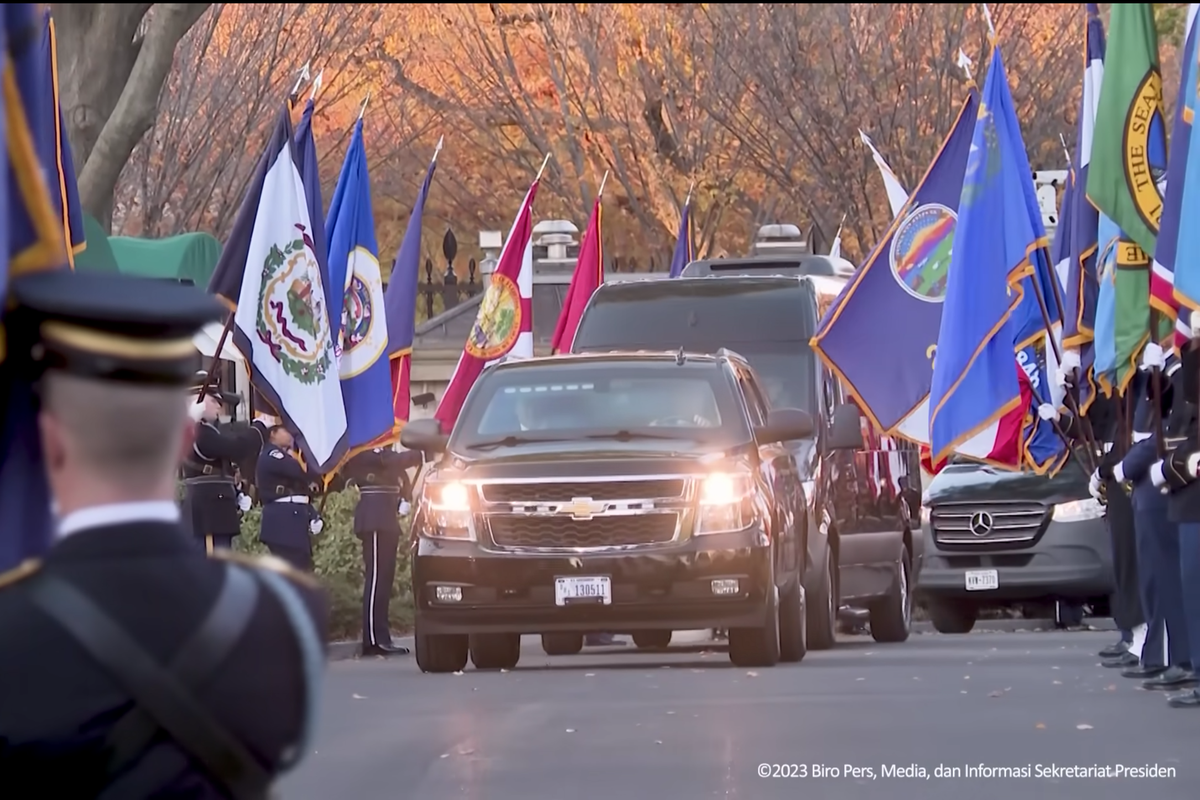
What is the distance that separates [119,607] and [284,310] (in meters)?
14.5

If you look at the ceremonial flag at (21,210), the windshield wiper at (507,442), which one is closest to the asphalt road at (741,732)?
the windshield wiper at (507,442)

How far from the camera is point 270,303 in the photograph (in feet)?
57.6

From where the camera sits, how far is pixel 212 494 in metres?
16.6

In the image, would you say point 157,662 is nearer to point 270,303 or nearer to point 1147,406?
point 1147,406

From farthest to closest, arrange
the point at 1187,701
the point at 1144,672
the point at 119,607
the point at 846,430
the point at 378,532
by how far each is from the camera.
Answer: the point at 378,532, the point at 846,430, the point at 1144,672, the point at 1187,701, the point at 119,607

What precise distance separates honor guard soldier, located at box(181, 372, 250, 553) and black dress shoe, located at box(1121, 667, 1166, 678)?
5828 mm

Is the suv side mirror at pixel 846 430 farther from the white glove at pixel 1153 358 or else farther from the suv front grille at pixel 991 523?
the suv front grille at pixel 991 523

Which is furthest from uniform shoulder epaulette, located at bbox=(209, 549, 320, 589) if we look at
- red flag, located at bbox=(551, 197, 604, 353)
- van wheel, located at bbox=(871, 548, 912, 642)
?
red flag, located at bbox=(551, 197, 604, 353)

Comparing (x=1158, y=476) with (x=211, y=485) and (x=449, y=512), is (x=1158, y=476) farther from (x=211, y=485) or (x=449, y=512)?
(x=211, y=485)

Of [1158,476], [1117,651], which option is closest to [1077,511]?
[1117,651]

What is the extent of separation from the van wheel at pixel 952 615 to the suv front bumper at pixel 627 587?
781 centimetres

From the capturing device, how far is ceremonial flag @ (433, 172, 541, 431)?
22250mm

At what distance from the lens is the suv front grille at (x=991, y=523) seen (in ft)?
69.4

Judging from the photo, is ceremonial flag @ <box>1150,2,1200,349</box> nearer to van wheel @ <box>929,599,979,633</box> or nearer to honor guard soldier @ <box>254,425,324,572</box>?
honor guard soldier @ <box>254,425,324,572</box>
